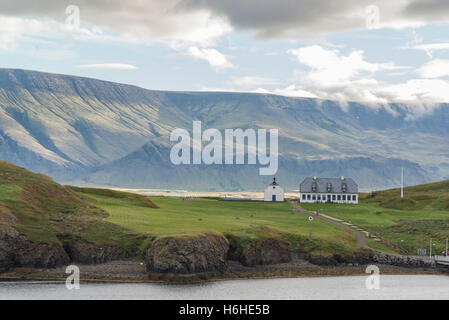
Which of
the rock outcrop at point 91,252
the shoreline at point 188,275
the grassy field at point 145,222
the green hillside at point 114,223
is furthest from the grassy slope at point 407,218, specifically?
the rock outcrop at point 91,252

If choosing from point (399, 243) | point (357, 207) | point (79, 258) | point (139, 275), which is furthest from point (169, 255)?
point (357, 207)

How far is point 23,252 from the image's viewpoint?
10019 cm

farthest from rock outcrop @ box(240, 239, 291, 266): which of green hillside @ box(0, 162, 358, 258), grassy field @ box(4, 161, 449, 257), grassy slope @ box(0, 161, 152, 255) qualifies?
grassy slope @ box(0, 161, 152, 255)

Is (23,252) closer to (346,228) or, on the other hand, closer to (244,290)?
(244,290)

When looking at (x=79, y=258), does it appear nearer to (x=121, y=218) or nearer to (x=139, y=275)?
(x=139, y=275)

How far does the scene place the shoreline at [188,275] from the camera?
97000mm

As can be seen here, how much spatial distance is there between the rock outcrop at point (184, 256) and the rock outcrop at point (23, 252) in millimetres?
13643

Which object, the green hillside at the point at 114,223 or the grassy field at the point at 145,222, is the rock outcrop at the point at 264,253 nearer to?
the grassy field at the point at 145,222

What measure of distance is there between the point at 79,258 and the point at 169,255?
1454 centimetres

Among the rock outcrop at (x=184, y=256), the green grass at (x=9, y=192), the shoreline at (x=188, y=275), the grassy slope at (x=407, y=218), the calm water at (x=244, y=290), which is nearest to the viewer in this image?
the calm water at (x=244, y=290)

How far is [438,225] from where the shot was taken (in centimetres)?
13988

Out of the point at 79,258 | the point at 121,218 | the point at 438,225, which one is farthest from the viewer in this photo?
the point at 438,225

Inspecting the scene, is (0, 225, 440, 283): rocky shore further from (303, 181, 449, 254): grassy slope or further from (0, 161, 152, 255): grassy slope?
(303, 181, 449, 254): grassy slope

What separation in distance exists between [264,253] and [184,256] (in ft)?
54.6
